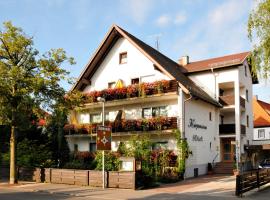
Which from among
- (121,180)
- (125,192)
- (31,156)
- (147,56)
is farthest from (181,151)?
(31,156)

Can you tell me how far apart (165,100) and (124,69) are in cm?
542

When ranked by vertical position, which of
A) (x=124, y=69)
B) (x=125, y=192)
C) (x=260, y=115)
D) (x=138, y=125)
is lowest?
(x=125, y=192)

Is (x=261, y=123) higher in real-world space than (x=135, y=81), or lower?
lower

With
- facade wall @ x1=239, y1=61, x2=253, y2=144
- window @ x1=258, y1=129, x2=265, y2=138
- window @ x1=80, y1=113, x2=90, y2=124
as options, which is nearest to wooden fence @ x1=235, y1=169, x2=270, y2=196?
facade wall @ x1=239, y1=61, x2=253, y2=144

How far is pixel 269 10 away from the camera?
54.7ft

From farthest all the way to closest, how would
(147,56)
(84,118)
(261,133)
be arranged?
(261,133) → (84,118) → (147,56)

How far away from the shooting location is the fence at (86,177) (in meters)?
21.1

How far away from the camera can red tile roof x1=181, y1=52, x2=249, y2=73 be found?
33591 mm

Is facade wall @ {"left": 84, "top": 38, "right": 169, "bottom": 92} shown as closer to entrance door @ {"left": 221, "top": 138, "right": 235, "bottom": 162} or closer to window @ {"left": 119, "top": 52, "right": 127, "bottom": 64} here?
window @ {"left": 119, "top": 52, "right": 127, "bottom": 64}

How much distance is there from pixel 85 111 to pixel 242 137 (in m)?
14.7

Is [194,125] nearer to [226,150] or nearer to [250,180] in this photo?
[226,150]

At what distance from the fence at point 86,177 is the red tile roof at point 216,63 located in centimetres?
1634

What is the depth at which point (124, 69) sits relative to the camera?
1307 inches

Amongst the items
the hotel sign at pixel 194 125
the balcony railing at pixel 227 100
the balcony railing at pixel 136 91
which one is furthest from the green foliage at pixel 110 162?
the balcony railing at pixel 227 100
